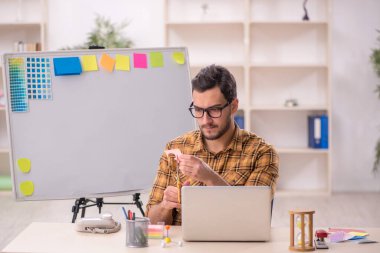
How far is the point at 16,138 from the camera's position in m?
3.79

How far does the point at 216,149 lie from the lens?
3.00 m

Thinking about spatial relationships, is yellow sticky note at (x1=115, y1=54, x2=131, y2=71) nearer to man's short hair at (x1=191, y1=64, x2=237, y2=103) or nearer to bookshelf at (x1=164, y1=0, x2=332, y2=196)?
man's short hair at (x1=191, y1=64, x2=237, y2=103)

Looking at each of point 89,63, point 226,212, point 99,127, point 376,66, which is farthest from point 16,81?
point 376,66

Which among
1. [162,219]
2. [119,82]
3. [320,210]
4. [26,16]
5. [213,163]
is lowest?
[320,210]

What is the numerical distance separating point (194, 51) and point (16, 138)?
12.0 ft

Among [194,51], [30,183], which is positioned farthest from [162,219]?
[194,51]

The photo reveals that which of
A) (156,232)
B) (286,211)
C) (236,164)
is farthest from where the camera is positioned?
(286,211)

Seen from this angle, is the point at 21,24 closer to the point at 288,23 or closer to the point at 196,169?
the point at 288,23

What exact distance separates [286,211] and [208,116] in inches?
138

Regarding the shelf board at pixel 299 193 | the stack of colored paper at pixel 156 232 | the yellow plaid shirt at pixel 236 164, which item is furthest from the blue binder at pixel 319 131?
the stack of colored paper at pixel 156 232

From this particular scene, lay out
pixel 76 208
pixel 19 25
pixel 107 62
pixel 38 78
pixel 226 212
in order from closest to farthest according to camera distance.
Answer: pixel 226 212 < pixel 76 208 < pixel 38 78 < pixel 107 62 < pixel 19 25

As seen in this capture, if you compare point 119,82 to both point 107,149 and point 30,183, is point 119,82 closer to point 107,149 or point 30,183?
point 107,149

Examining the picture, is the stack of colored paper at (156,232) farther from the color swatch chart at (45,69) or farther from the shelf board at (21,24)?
the shelf board at (21,24)

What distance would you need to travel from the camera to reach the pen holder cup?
251 cm
